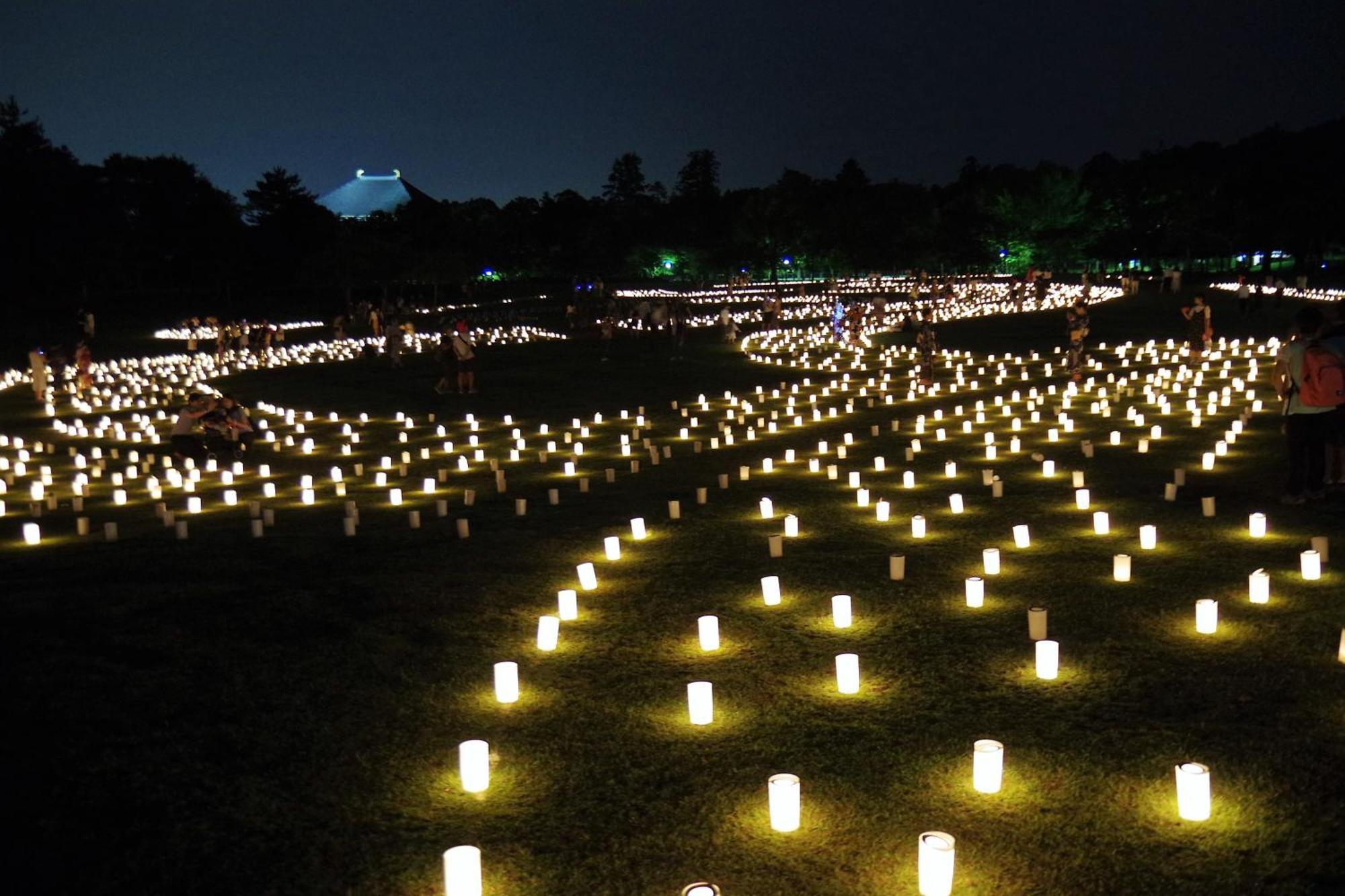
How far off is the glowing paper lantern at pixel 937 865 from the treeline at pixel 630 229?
165 feet

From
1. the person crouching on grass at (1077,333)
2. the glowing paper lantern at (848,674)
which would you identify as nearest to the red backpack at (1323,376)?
the glowing paper lantern at (848,674)

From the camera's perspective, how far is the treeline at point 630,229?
160ft

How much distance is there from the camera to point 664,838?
456 cm

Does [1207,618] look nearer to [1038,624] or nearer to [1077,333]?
[1038,624]

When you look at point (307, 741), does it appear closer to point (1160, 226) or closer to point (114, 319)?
point (114, 319)

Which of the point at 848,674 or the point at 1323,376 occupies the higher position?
the point at 1323,376

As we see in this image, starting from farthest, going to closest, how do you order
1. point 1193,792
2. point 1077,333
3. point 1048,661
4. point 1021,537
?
point 1077,333 → point 1021,537 → point 1048,661 → point 1193,792

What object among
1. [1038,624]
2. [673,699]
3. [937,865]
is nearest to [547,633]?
[673,699]

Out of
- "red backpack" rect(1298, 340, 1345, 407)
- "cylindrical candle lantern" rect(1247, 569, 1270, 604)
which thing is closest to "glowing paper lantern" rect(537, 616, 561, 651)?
"cylindrical candle lantern" rect(1247, 569, 1270, 604)

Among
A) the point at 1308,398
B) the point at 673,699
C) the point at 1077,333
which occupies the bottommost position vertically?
the point at 673,699

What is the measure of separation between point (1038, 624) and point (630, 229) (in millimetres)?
91578

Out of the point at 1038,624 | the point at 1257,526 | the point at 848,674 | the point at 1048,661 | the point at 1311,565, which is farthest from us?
the point at 1257,526

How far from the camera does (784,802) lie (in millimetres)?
4508

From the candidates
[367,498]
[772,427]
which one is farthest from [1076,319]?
[367,498]
